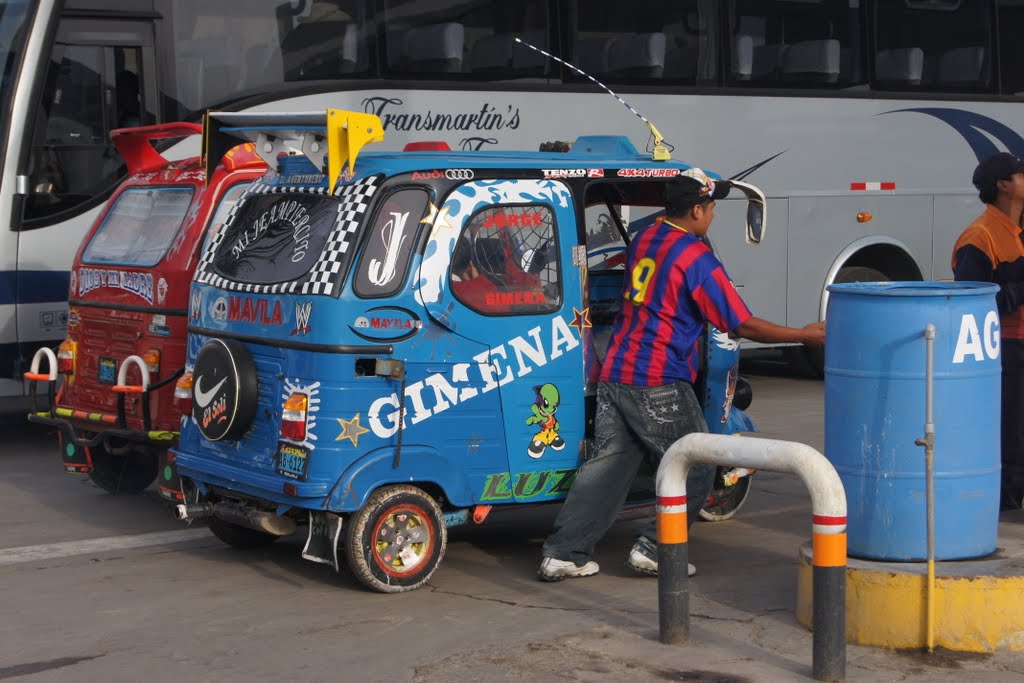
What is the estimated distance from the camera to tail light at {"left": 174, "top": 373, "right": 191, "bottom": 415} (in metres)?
7.59

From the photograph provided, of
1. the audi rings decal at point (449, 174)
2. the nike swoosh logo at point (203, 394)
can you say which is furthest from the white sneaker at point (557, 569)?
the audi rings decal at point (449, 174)

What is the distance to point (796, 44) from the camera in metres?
14.9

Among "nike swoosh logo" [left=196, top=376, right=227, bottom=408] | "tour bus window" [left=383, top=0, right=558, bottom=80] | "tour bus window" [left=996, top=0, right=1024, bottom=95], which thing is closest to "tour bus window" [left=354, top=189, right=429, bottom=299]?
"nike swoosh logo" [left=196, top=376, right=227, bottom=408]

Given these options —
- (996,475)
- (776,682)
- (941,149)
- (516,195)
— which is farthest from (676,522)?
(941,149)

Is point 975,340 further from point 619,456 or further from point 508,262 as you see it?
point 508,262

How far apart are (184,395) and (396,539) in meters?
1.42

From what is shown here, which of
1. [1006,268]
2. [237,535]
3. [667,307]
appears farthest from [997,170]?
[237,535]

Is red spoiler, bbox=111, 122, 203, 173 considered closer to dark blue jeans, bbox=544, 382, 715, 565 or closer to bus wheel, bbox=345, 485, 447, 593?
bus wheel, bbox=345, 485, 447, 593

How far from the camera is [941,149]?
51.5 feet

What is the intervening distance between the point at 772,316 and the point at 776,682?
31.0ft

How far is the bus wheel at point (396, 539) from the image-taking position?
6859mm

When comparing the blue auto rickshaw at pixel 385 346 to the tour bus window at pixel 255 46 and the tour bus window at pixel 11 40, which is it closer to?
the tour bus window at pixel 11 40

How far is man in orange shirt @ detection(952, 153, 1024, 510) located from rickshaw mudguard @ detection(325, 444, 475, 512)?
8.94 feet

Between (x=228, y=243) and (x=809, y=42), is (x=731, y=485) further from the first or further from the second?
(x=809, y=42)
